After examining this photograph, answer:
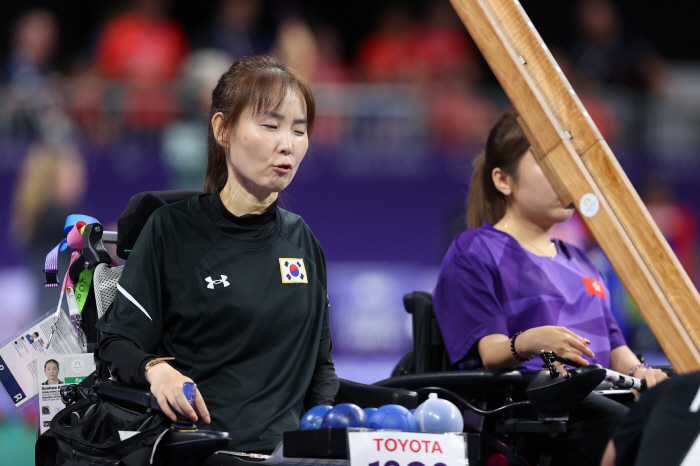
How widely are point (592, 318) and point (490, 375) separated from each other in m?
0.58

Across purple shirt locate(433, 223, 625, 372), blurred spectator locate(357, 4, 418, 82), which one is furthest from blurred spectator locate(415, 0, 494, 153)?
purple shirt locate(433, 223, 625, 372)

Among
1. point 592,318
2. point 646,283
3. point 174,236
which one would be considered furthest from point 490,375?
point 174,236

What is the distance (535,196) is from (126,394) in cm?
158

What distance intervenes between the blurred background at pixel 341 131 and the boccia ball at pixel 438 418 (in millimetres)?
5500

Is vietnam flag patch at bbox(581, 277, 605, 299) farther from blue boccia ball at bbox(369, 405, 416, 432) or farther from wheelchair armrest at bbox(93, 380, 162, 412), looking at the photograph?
wheelchair armrest at bbox(93, 380, 162, 412)

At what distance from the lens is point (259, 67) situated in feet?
8.00

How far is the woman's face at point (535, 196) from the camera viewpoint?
9.80 feet

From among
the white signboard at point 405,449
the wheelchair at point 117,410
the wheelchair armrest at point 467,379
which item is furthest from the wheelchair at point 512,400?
the white signboard at point 405,449

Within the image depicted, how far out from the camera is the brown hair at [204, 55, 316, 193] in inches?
93.3

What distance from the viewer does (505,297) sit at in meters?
2.94

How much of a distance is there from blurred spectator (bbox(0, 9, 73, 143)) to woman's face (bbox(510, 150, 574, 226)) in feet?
18.8

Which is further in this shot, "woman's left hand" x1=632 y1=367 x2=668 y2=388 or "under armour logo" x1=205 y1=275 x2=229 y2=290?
"woman's left hand" x1=632 y1=367 x2=668 y2=388

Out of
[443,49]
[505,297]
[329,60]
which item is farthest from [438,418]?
[443,49]

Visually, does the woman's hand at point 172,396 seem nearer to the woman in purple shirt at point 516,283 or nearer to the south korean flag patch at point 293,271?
the south korean flag patch at point 293,271
